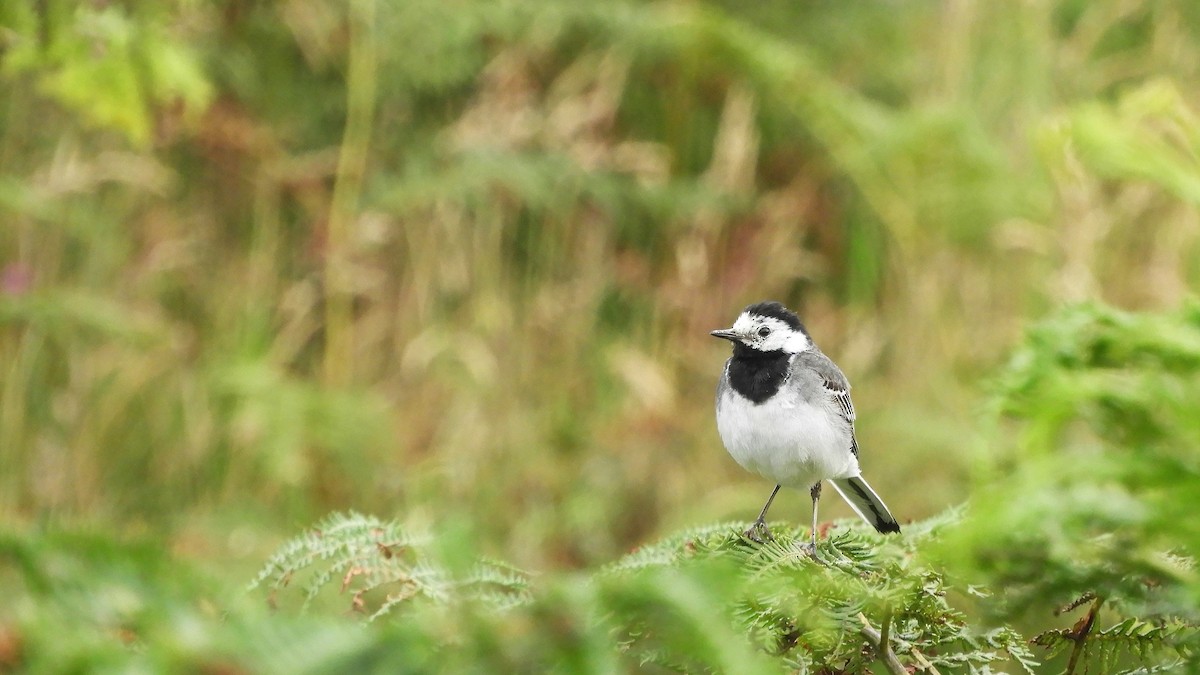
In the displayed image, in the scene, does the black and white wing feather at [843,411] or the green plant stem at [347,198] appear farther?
the green plant stem at [347,198]

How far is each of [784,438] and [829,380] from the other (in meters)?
0.38

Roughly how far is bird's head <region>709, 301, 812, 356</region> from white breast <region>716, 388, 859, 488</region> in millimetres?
198

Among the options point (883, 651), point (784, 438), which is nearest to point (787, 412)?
point (784, 438)

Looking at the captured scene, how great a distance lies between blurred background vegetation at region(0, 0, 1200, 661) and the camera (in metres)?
5.02

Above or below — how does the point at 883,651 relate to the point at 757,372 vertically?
below

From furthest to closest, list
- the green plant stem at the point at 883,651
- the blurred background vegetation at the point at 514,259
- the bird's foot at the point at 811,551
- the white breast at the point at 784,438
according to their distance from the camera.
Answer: the blurred background vegetation at the point at 514,259, the white breast at the point at 784,438, the bird's foot at the point at 811,551, the green plant stem at the point at 883,651

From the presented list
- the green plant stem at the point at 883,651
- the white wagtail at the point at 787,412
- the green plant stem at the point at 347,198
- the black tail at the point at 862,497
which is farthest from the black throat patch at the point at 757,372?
the green plant stem at the point at 347,198

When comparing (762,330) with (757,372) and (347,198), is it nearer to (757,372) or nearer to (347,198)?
(757,372)

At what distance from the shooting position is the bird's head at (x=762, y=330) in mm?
3428

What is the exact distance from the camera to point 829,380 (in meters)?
3.43

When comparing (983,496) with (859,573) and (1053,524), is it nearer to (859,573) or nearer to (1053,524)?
(1053,524)

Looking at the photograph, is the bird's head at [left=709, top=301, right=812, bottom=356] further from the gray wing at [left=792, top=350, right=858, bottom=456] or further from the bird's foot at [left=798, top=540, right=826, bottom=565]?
the bird's foot at [left=798, top=540, right=826, bottom=565]

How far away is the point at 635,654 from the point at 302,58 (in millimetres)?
5747

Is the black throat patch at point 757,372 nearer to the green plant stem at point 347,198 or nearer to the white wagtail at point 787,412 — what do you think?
the white wagtail at point 787,412
